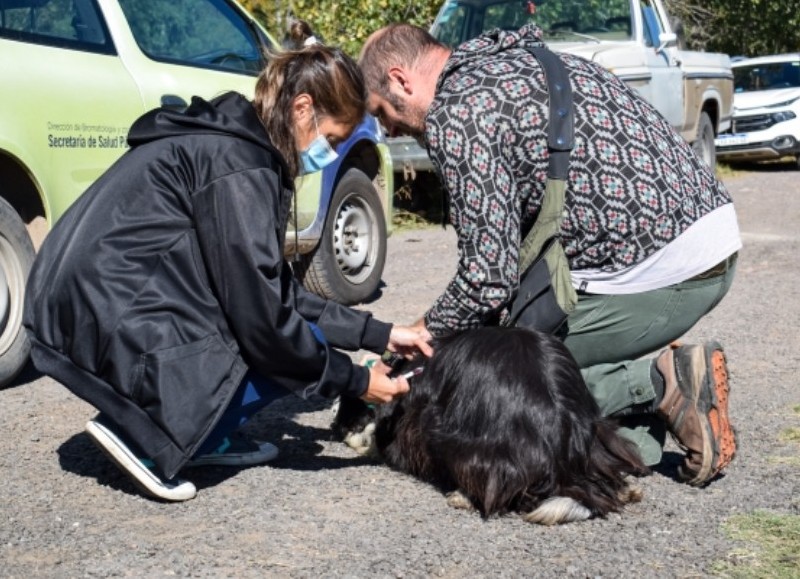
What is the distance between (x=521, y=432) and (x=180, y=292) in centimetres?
113

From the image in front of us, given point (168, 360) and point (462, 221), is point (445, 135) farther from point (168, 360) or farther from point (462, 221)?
point (168, 360)

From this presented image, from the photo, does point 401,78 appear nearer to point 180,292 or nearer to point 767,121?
point 180,292

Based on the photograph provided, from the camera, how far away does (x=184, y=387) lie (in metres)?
3.67

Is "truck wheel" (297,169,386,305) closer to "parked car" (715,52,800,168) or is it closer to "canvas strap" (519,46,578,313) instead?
"canvas strap" (519,46,578,313)

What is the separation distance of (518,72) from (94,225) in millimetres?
1408

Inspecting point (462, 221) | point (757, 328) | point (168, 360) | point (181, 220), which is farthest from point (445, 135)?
point (757, 328)

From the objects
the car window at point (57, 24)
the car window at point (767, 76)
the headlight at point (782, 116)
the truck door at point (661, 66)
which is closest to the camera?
the car window at point (57, 24)

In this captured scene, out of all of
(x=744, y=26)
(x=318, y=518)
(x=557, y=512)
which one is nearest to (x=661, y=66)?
(x=557, y=512)

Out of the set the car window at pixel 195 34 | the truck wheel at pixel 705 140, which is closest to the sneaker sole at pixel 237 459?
the car window at pixel 195 34

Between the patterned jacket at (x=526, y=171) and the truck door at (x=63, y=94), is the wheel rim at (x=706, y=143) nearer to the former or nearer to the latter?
the truck door at (x=63, y=94)

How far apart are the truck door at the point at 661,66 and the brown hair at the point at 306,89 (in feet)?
27.7

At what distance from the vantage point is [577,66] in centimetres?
394

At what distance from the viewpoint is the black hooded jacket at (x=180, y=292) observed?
3643 mm

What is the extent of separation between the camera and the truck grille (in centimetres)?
1716
